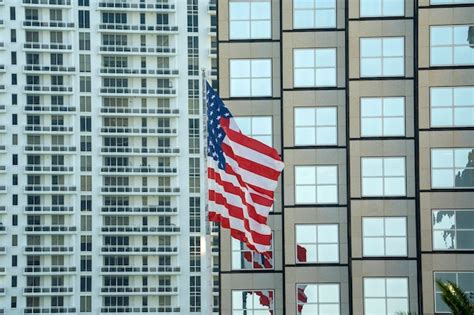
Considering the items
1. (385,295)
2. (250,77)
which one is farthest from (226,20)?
(385,295)

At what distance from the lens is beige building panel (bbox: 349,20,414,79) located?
1844cm

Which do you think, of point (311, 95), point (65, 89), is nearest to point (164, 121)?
point (65, 89)

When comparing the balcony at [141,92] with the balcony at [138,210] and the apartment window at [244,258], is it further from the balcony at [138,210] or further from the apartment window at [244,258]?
the apartment window at [244,258]

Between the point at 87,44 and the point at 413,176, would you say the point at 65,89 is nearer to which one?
the point at 87,44

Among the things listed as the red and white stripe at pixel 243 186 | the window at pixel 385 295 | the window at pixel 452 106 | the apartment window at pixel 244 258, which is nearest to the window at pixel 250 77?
the apartment window at pixel 244 258

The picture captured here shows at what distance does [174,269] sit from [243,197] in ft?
188

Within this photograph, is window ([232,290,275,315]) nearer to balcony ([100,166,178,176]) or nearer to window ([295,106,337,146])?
window ([295,106,337,146])

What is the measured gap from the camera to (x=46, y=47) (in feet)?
237

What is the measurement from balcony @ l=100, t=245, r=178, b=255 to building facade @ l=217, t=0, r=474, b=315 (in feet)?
175

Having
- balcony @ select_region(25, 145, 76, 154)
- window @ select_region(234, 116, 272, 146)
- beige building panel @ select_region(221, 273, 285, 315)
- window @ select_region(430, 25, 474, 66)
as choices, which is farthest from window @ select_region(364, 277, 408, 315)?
balcony @ select_region(25, 145, 76, 154)

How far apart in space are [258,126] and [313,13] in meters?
2.20

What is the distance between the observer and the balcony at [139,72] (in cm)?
7262

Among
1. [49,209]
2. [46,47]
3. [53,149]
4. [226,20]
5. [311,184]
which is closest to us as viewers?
[311,184]

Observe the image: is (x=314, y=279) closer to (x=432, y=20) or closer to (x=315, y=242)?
(x=315, y=242)
